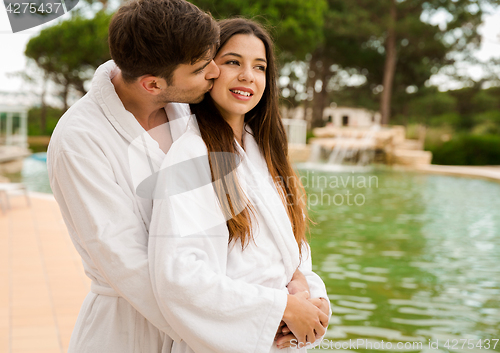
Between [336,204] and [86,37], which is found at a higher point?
[86,37]

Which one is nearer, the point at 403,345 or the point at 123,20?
the point at 123,20

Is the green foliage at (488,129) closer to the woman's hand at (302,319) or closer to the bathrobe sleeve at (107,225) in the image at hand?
the woman's hand at (302,319)

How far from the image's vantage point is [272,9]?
55.6ft

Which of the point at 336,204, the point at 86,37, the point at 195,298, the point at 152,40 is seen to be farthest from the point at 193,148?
the point at 86,37

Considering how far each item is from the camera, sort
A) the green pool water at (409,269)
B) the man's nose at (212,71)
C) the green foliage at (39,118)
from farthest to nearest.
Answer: the green foliage at (39,118)
the green pool water at (409,269)
the man's nose at (212,71)

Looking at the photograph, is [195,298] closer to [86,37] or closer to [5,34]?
[5,34]

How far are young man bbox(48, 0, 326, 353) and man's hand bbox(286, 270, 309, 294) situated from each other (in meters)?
0.22

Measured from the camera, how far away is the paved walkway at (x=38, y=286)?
2734 mm

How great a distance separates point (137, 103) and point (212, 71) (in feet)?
0.77

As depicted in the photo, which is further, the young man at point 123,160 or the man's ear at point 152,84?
the man's ear at point 152,84

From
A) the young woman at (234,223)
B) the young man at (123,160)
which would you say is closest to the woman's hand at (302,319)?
the young woman at (234,223)

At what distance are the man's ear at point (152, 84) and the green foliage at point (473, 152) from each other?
1815 cm

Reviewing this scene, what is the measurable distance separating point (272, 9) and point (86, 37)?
8.06m

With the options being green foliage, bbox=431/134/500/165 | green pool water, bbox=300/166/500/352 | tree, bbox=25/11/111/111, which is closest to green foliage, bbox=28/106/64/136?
tree, bbox=25/11/111/111
